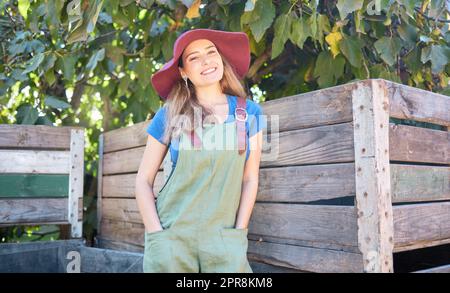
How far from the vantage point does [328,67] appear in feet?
8.70

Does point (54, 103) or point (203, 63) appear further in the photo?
point (54, 103)

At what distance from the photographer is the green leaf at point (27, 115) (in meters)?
3.14

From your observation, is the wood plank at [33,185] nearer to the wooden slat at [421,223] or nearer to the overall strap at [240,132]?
the overall strap at [240,132]

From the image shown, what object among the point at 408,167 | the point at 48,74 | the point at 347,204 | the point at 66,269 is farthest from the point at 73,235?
the point at 408,167

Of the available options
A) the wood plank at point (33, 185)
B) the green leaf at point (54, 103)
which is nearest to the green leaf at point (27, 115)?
the green leaf at point (54, 103)

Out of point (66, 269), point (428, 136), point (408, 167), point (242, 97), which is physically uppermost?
point (242, 97)

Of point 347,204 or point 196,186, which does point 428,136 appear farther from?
point 196,186

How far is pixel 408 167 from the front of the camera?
1.86m

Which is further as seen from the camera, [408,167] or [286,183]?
[286,183]

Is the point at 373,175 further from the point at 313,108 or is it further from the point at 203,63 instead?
A: the point at 203,63

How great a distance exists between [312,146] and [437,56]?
37.2 inches

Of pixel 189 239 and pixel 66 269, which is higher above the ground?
pixel 189 239

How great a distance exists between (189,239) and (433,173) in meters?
0.97

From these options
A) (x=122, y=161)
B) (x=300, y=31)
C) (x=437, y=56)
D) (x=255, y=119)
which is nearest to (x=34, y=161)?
(x=122, y=161)
